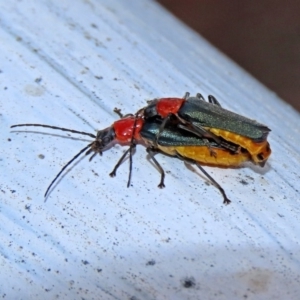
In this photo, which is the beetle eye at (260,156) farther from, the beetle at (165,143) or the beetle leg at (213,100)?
the beetle leg at (213,100)

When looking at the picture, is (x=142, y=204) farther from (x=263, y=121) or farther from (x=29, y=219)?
(x=263, y=121)

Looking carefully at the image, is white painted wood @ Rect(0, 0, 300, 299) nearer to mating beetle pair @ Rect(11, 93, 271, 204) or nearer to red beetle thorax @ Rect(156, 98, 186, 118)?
mating beetle pair @ Rect(11, 93, 271, 204)

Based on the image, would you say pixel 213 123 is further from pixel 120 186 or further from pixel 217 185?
pixel 120 186

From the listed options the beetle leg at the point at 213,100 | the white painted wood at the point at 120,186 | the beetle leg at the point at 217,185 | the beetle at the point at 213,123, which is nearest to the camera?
the white painted wood at the point at 120,186

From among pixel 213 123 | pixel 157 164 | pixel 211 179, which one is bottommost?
pixel 157 164

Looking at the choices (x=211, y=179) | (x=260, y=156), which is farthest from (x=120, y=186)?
(x=260, y=156)

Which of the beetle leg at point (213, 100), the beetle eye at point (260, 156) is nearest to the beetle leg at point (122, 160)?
the beetle leg at point (213, 100)

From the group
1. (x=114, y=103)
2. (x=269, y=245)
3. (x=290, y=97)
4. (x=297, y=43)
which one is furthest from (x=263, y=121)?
(x=297, y=43)

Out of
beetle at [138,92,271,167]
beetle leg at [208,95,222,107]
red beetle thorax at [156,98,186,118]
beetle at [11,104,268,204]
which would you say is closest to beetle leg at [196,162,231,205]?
beetle at [11,104,268,204]
